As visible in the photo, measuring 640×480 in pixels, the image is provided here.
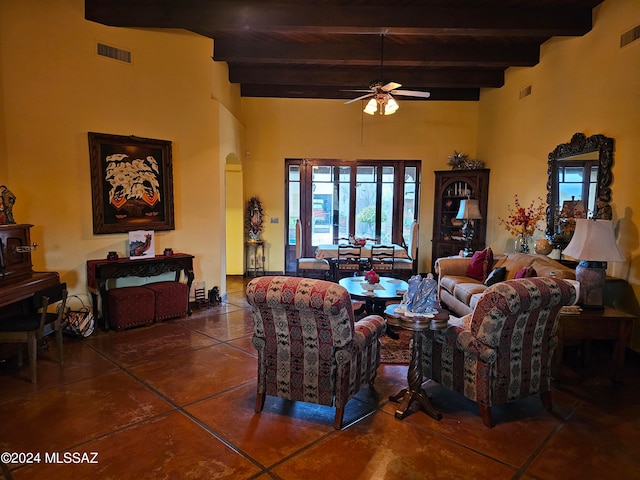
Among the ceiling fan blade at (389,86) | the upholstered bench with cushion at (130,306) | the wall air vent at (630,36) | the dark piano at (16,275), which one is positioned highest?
the wall air vent at (630,36)

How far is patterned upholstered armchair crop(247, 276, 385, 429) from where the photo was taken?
2.63 metres

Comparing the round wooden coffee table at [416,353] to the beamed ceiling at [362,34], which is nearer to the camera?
the round wooden coffee table at [416,353]

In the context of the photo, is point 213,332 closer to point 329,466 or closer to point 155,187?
point 155,187

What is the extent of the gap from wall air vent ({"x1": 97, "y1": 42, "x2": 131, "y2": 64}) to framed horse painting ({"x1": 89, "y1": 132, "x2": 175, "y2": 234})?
0.96m

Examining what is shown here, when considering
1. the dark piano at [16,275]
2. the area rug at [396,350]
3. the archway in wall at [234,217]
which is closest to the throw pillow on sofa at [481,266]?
the area rug at [396,350]

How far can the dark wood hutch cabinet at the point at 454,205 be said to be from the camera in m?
7.42

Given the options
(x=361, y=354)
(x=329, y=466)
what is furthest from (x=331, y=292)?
(x=329, y=466)

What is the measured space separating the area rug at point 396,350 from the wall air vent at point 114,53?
4719mm

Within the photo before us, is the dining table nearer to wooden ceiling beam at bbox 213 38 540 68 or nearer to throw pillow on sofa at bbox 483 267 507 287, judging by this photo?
throw pillow on sofa at bbox 483 267 507 287

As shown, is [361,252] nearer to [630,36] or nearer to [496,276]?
[496,276]

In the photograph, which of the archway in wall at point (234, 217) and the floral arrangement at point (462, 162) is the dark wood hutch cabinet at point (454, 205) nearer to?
the floral arrangement at point (462, 162)

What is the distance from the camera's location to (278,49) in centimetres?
583

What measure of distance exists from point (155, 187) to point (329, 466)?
4.33 meters

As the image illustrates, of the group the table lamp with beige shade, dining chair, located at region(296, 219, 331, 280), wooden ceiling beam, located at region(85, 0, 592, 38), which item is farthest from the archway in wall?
the table lamp with beige shade
